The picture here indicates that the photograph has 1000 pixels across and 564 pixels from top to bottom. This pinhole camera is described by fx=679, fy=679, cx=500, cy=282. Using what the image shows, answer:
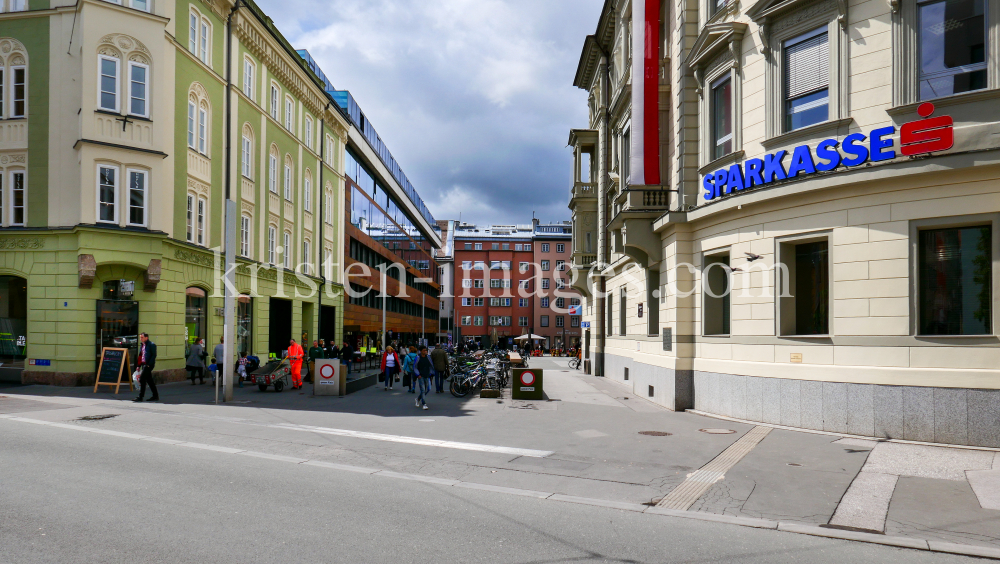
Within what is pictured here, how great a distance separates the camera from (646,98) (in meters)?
17.8

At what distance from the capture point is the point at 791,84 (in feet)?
44.2

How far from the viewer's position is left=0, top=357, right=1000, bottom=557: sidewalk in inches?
290

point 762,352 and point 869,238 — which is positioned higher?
point 869,238

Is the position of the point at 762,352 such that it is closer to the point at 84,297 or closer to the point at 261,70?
the point at 84,297

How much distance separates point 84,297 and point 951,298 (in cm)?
2229

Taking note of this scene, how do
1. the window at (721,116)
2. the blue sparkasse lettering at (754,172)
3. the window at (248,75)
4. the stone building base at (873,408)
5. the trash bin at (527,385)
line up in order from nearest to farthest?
the stone building base at (873,408) < the blue sparkasse lettering at (754,172) < the window at (721,116) < the trash bin at (527,385) < the window at (248,75)

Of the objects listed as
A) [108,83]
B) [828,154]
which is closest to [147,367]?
[108,83]

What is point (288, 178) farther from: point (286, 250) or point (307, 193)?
point (286, 250)

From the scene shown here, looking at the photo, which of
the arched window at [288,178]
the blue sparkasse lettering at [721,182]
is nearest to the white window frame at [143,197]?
the arched window at [288,178]

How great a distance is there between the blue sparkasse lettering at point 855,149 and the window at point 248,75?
25.0 m

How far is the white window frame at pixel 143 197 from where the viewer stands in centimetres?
2134

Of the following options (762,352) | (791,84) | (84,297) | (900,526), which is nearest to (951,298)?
(762,352)

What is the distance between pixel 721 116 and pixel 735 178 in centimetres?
206

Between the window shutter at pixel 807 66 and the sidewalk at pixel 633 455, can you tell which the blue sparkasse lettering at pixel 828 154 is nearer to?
the window shutter at pixel 807 66
